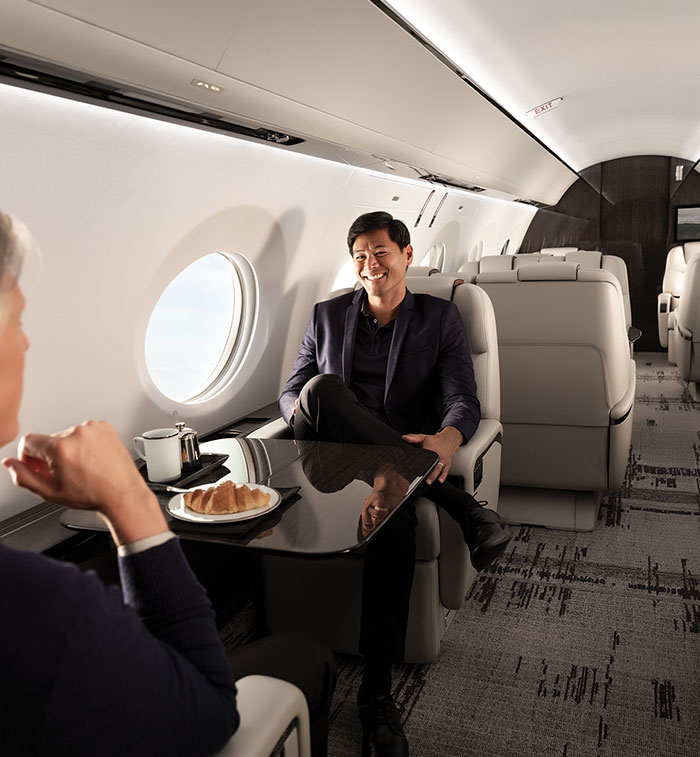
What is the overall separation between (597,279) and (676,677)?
1899 mm

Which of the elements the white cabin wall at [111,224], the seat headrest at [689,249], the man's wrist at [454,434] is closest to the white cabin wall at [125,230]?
the white cabin wall at [111,224]

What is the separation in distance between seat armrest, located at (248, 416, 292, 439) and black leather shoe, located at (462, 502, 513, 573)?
0.80m

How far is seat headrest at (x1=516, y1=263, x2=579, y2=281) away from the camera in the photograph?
12.0 ft

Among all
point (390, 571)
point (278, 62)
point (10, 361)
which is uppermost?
point (278, 62)

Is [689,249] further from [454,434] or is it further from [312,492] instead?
[312,492]

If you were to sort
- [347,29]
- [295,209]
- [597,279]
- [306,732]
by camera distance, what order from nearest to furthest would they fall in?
[306,732], [347,29], [597,279], [295,209]

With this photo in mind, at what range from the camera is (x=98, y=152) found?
2461 mm

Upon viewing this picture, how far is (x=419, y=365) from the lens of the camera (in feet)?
9.85

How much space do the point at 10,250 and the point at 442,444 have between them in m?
1.90

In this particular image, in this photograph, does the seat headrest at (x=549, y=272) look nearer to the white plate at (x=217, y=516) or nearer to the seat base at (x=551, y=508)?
the seat base at (x=551, y=508)

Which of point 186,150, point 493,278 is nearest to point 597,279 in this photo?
point 493,278

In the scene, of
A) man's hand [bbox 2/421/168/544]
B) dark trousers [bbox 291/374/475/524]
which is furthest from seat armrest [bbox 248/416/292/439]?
man's hand [bbox 2/421/168/544]

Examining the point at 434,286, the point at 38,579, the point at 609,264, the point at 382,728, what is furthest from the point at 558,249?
the point at 38,579

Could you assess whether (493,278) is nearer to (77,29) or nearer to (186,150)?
(186,150)
